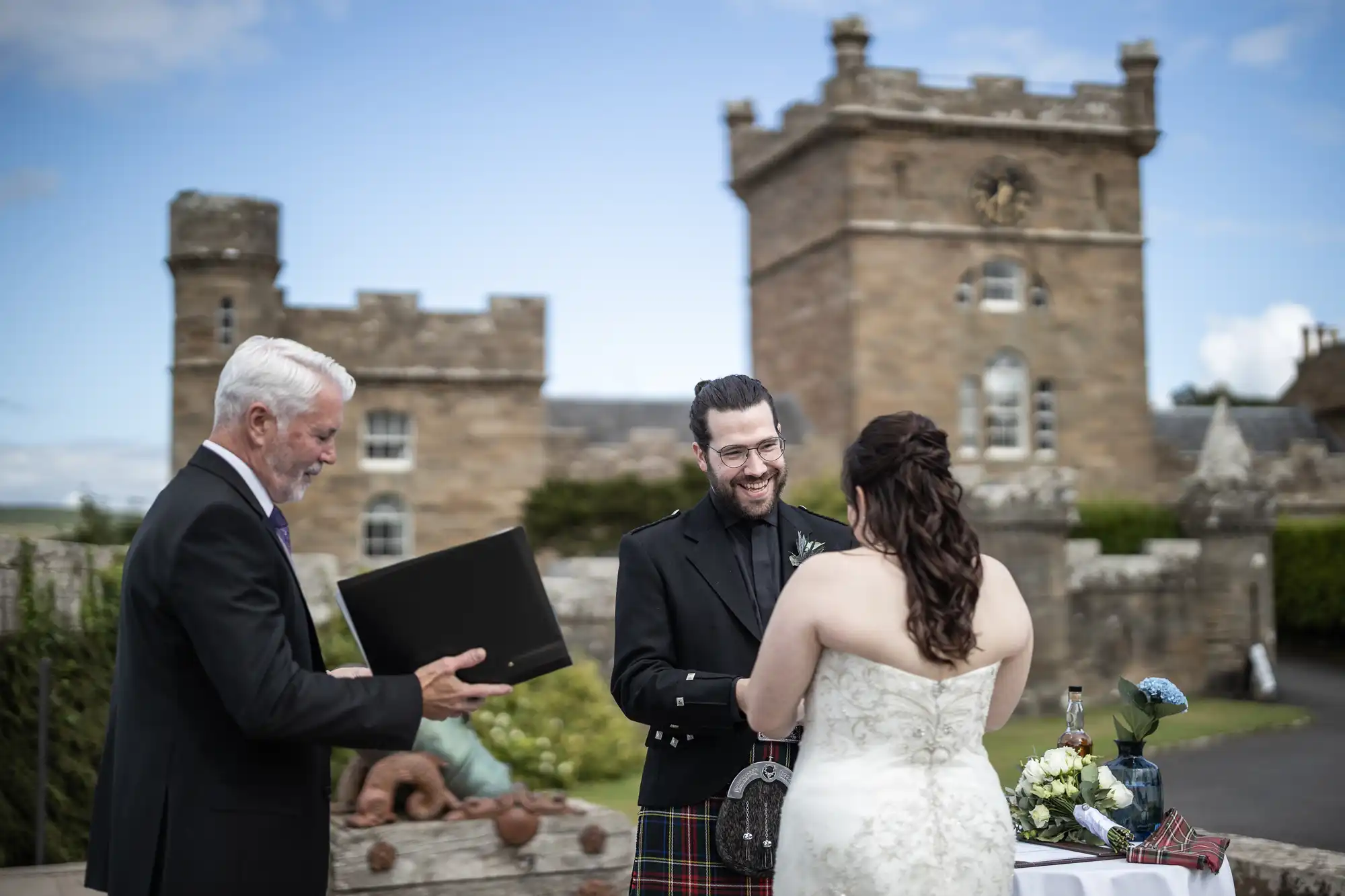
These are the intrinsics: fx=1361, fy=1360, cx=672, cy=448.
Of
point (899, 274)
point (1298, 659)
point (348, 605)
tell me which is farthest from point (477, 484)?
point (348, 605)

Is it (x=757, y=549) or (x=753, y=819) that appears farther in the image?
(x=757, y=549)

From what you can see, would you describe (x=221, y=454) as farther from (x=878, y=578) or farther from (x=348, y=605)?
(x=878, y=578)

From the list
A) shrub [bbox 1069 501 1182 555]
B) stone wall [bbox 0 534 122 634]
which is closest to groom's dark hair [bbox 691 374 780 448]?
stone wall [bbox 0 534 122 634]

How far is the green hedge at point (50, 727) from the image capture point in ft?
25.3

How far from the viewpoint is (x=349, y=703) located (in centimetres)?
285

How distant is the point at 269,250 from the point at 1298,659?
19088 millimetres

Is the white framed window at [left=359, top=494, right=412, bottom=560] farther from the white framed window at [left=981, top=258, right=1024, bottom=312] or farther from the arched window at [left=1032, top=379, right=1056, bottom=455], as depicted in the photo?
the arched window at [left=1032, top=379, right=1056, bottom=455]

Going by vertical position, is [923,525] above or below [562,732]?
above

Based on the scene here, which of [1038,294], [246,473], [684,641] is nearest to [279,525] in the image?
[246,473]

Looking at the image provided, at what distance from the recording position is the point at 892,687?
9.88ft

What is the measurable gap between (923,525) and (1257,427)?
3413cm

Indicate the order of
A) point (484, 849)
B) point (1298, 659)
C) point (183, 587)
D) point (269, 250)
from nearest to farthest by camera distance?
point (183, 587) < point (484, 849) < point (1298, 659) < point (269, 250)

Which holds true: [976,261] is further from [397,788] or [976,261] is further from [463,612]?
[463,612]

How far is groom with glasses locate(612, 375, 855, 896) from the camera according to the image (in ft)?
11.5
